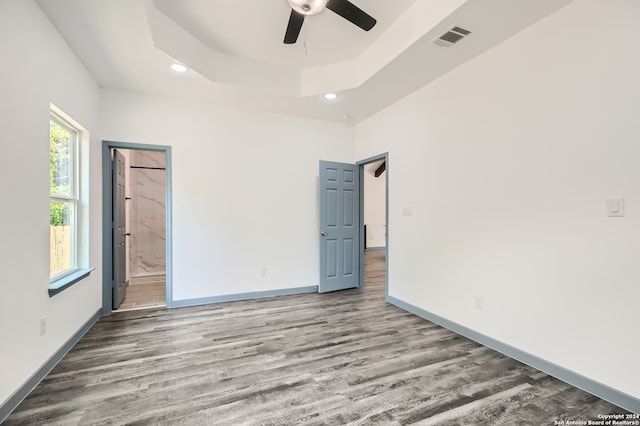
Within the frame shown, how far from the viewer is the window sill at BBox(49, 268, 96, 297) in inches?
93.4

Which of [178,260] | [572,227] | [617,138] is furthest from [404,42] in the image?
[178,260]

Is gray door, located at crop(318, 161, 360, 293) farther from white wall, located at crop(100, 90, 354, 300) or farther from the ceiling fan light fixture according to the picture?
the ceiling fan light fixture

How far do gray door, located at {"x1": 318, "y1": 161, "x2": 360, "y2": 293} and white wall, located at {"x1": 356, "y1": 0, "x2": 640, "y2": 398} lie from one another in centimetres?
153

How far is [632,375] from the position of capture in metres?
1.90

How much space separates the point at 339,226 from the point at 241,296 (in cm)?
182

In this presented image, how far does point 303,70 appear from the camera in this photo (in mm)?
3822

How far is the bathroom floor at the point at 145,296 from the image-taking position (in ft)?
13.1

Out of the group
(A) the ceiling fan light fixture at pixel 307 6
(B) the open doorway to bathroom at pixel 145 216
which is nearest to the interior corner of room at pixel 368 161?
(A) the ceiling fan light fixture at pixel 307 6

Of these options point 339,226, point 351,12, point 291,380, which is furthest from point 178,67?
point 291,380

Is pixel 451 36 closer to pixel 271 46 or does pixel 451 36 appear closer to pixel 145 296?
pixel 271 46

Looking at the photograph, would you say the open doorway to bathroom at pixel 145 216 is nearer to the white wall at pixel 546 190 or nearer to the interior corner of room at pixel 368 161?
the interior corner of room at pixel 368 161

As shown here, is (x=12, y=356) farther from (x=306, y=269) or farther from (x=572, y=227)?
(x=572, y=227)

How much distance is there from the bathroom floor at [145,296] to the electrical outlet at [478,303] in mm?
3792

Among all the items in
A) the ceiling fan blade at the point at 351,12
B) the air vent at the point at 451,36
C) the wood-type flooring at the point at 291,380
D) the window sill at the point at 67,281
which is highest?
the ceiling fan blade at the point at 351,12
